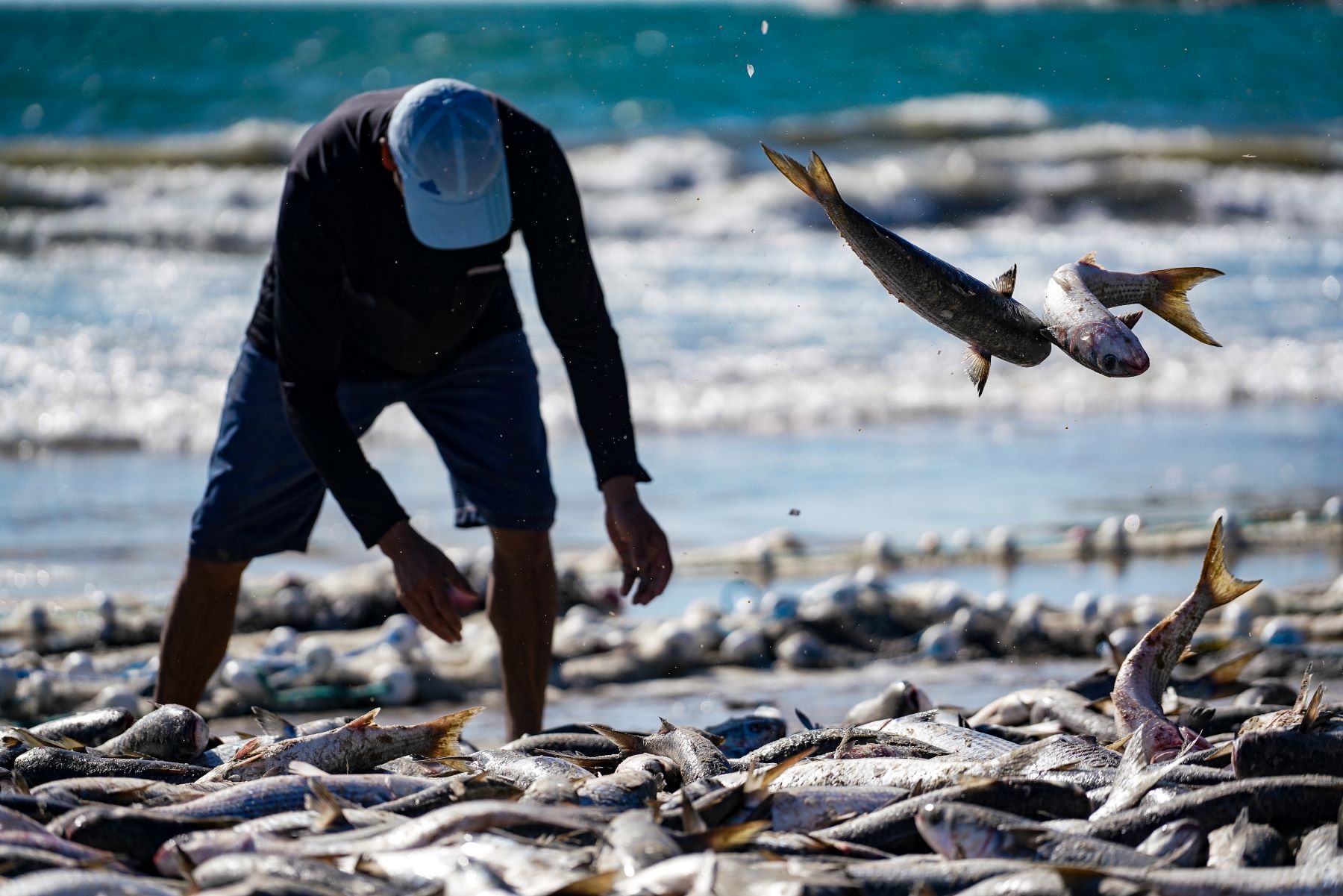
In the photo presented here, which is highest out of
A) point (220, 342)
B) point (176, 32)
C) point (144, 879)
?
point (176, 32)

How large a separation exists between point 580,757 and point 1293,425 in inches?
297

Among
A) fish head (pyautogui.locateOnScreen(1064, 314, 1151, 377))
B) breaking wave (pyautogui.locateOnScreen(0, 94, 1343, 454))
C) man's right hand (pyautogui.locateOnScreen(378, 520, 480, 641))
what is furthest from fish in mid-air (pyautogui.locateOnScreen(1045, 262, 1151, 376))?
breaking wave (pyautogui.locateOnScreen(0, 94, 1343, 454))

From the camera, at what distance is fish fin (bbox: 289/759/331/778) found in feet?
10.5

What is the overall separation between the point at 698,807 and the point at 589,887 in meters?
0.52

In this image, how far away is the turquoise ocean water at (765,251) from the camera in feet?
27.2

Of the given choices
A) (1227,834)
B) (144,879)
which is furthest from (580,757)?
(1227,834)

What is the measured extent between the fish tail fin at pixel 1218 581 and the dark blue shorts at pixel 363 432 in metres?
1.84

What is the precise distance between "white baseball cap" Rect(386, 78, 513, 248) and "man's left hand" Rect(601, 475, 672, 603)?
0.83 m

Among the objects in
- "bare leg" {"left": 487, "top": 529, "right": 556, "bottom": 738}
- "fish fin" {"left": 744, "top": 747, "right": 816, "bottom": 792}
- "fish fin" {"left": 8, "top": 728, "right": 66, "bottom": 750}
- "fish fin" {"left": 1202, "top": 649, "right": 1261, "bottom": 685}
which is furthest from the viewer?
"fish fin" {"left": 1202, "top": 649, "right": 1261, "bottom": 685}

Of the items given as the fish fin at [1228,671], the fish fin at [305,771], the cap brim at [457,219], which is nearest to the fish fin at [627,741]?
the fish fin at [305,771]

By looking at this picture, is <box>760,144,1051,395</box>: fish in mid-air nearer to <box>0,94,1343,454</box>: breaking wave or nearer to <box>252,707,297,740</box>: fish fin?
<box>252,707,297,740</box>: fish fin

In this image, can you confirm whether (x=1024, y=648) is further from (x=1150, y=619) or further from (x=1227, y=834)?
(x=1227, y=834)

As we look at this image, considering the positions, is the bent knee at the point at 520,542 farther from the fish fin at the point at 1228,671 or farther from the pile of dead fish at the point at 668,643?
the fish fin at the point at 1228,671

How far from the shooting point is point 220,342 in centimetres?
1223
